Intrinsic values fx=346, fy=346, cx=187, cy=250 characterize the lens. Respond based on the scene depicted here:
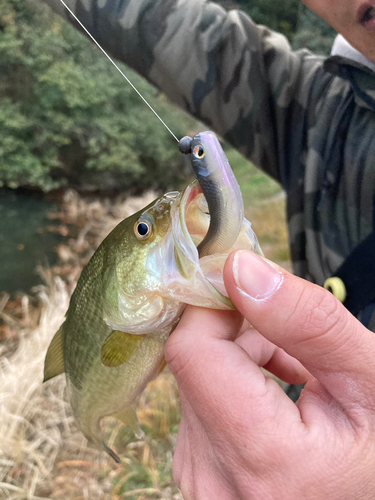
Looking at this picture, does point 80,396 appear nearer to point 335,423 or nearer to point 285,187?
point 335,423

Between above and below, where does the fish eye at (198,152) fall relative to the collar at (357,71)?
below

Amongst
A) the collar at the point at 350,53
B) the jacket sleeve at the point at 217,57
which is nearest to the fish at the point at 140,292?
the collar at the point at 350,53

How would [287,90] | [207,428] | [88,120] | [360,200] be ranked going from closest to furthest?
1. [207,428]
2. [360,200]
3. [287,90]
4. [88,120]

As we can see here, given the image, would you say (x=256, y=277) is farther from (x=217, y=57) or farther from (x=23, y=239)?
(x=23, y=239)

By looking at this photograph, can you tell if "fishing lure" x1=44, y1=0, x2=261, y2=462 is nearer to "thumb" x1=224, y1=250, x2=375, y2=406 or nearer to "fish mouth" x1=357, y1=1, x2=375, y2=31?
"thumb" x1=224, y1=250, x2=375, y2=406

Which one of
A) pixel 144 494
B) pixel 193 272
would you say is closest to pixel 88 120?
pixel 144 494

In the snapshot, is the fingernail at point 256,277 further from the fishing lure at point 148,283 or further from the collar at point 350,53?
A: the collar at point 350,53

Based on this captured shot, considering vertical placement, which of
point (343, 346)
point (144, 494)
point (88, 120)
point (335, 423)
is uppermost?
point (343, 346)
